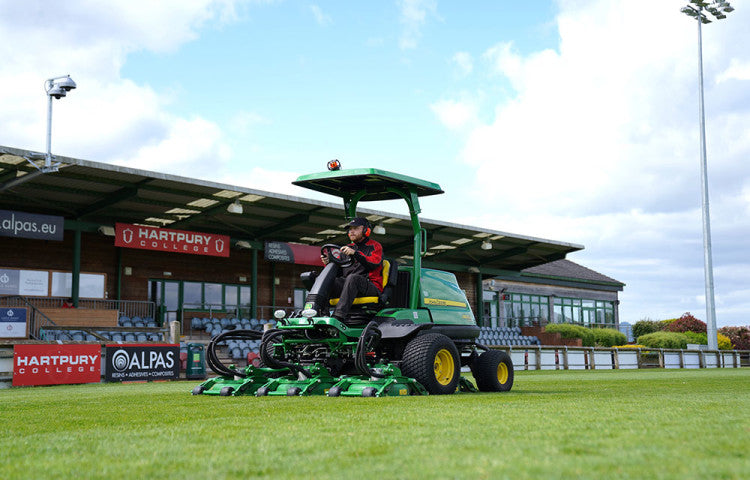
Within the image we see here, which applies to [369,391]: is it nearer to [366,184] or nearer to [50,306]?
[366,184]

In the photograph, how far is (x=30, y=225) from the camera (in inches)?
895

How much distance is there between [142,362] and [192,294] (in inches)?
468

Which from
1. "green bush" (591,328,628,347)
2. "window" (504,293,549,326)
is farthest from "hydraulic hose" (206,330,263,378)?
"window" (504,293,549,326)

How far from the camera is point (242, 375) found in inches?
361

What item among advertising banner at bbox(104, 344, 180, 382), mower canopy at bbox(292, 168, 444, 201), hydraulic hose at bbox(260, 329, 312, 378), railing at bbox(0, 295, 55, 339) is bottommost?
advertising banner at bbox(104, 344, 180, 382)

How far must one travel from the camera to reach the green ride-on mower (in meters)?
8.27

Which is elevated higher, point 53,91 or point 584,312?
point 53,91

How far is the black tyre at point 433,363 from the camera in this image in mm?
8359

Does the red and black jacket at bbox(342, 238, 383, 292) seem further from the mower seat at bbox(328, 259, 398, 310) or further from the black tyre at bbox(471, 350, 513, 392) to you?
the black tyre at bbox(471, 350, 513, 392)

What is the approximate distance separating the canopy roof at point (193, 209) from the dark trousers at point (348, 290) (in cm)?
1328

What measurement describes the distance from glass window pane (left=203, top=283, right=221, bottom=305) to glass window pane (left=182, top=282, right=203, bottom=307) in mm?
263

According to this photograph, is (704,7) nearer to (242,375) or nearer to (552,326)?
(552,326)

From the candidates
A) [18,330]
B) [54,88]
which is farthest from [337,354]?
[18,330]

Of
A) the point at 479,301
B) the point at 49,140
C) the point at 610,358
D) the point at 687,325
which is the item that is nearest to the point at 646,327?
the point at 687,325
